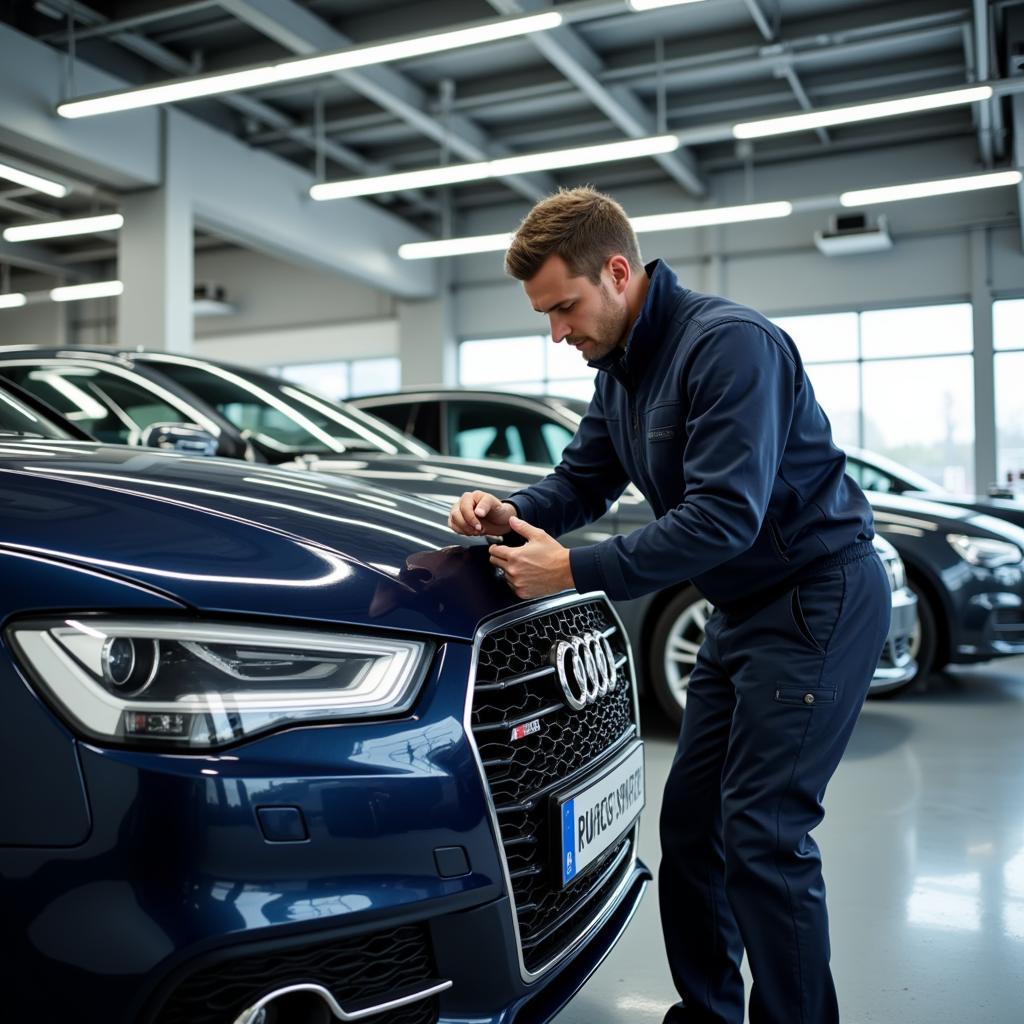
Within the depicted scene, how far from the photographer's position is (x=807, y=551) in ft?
5.15

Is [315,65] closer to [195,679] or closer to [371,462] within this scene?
[371,462]

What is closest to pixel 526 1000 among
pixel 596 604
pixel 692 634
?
pixel 596 604

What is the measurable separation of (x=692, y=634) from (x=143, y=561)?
9.85ft

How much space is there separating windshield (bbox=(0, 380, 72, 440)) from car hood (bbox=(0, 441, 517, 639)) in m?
0.76

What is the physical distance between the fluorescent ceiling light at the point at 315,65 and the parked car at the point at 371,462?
414 cm

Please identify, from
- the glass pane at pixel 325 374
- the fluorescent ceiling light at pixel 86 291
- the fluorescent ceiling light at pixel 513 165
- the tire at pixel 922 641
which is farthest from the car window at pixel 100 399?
the glass pane at pixel 325 374

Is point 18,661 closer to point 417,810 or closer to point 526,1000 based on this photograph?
point 417,810

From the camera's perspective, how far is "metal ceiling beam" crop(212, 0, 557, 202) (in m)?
8.42

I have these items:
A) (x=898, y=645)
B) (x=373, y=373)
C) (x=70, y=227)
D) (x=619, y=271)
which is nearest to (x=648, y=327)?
(x=619, y=271)

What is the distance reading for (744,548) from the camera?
4.74ft

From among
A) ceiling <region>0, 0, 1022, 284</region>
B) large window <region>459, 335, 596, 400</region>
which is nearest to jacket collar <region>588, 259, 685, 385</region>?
ceiling <region>0, 0, 1022, 284</region>

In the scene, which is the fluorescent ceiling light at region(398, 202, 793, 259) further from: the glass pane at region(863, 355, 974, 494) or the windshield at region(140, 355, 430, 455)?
the windshield at region(140, 355, 430, 455)

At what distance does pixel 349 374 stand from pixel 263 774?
16656 mm

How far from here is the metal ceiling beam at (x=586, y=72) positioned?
25.8 feet
